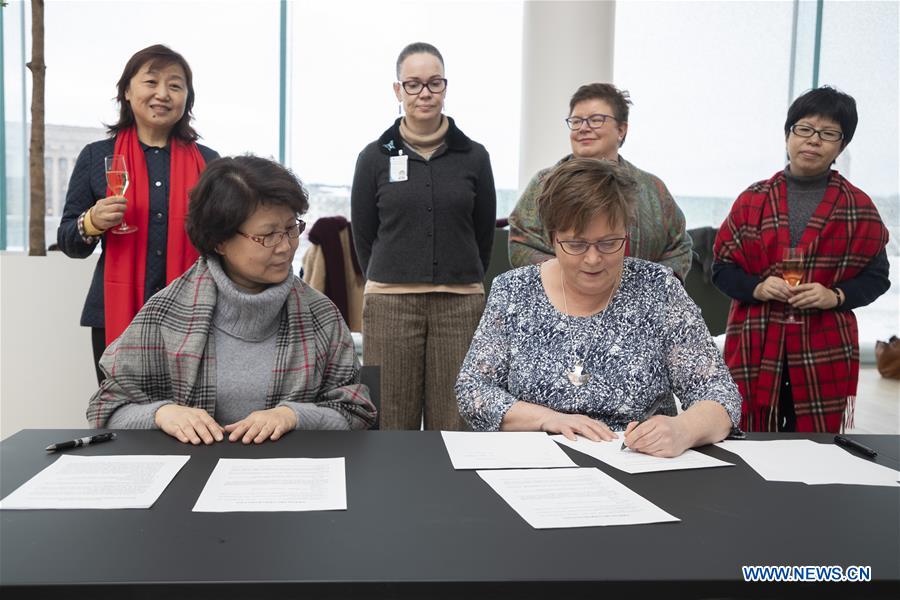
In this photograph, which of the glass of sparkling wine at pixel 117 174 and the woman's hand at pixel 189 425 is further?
the glass of sparkling wine at pixel 117 174

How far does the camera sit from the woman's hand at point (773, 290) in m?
2.39

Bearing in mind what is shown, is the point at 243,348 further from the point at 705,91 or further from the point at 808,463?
the point at 705,91

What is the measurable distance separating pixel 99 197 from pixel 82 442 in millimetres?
1310

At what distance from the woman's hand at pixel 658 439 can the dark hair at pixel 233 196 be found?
907 millimetres

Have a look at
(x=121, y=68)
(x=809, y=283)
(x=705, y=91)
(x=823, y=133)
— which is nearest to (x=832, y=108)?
(x=823, y=133)

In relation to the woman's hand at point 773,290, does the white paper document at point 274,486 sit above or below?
below

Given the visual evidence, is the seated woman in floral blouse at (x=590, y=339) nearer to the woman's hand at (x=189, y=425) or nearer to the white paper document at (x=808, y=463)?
the white paper document at (x=808, y=463)

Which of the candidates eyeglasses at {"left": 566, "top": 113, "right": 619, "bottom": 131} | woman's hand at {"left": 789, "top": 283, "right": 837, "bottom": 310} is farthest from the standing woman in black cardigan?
woman's hand at {"left": 789, "top": 283, "right": 837, "bottom": 310}

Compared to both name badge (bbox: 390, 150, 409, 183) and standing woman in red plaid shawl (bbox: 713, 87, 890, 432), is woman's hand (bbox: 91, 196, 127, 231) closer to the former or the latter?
name badge (bbox: 390, 150, 409, 183)

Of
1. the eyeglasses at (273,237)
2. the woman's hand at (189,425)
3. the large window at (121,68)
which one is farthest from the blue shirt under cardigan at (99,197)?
the large window at (121,68)

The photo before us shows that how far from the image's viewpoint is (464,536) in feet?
3.37

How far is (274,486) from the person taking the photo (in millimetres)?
1212

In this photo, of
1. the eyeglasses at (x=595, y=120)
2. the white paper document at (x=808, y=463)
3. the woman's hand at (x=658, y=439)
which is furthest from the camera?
the eyeglasses at (x=595, y=120)

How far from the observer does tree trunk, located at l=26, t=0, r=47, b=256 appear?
2922 mm
